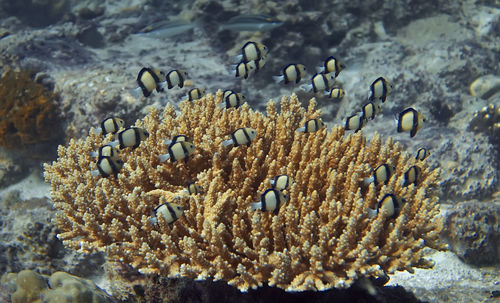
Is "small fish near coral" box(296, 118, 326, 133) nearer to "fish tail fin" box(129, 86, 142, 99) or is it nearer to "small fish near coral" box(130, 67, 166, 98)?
"small fish near coral" box(130, 67, 166, 98)

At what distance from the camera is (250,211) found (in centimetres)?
311

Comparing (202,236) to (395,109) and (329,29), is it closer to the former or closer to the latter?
(395,109)

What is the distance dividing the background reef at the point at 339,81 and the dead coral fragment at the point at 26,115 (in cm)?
7

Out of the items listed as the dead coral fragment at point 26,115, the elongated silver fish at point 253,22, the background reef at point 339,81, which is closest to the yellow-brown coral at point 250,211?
the background reef at point 339,81

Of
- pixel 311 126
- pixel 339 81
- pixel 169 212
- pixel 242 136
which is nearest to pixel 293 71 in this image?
pixel 311 126

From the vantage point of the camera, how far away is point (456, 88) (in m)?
9.28

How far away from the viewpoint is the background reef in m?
5.05

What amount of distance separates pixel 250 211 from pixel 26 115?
6.34 meters

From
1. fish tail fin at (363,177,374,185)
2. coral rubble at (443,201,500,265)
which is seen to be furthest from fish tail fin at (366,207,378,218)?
coral rubble at (443,201,500,265)

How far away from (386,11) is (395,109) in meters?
Answer: 6.57

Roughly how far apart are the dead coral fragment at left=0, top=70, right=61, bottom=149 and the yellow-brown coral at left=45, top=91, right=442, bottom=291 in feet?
11.5

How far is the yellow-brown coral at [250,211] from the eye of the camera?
2.83 m

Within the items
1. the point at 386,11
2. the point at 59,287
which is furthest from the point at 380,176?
the point at 386,11

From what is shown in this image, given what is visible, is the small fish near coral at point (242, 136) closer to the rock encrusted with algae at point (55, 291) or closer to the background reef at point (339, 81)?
the rock encrusted with algae at point (55, 291)
